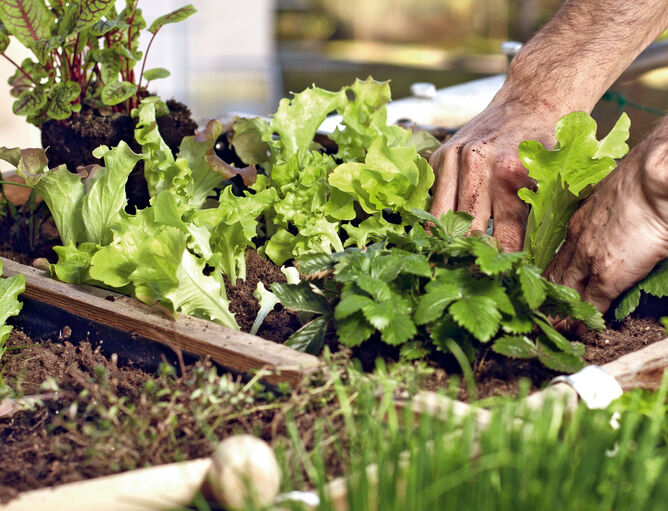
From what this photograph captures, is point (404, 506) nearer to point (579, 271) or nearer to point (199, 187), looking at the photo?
point (579, 271)

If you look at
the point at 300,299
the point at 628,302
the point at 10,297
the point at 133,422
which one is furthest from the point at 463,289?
the point at 10,297

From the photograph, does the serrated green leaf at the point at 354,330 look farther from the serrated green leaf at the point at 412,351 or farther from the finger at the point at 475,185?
the finger at the point at 475,185

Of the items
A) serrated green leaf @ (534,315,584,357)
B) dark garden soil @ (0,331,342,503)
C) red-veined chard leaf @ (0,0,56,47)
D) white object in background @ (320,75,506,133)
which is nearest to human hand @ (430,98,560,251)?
serrated green leaf @ (534,315,584,357)

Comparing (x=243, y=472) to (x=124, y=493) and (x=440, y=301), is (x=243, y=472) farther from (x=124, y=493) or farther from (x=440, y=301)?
(x=440, y=301)

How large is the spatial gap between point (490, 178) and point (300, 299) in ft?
1.53

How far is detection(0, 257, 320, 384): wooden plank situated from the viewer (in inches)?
43.2

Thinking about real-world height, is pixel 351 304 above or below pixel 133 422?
above

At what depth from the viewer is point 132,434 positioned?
1.03m

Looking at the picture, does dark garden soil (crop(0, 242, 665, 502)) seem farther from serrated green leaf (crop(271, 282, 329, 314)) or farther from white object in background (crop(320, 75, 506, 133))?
white object in background (crop(320, 75, 506, 133))

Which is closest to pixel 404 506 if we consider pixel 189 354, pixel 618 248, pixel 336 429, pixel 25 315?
pixel 336 429

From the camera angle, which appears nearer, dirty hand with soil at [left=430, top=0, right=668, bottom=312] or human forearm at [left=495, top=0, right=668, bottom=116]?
dirty hand with soil at [left=430, top=0, right=668, bottom=312]

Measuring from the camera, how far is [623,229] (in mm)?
1225

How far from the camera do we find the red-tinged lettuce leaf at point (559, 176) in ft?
4.30

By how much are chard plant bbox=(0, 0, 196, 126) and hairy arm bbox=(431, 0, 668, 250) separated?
2.17ft
